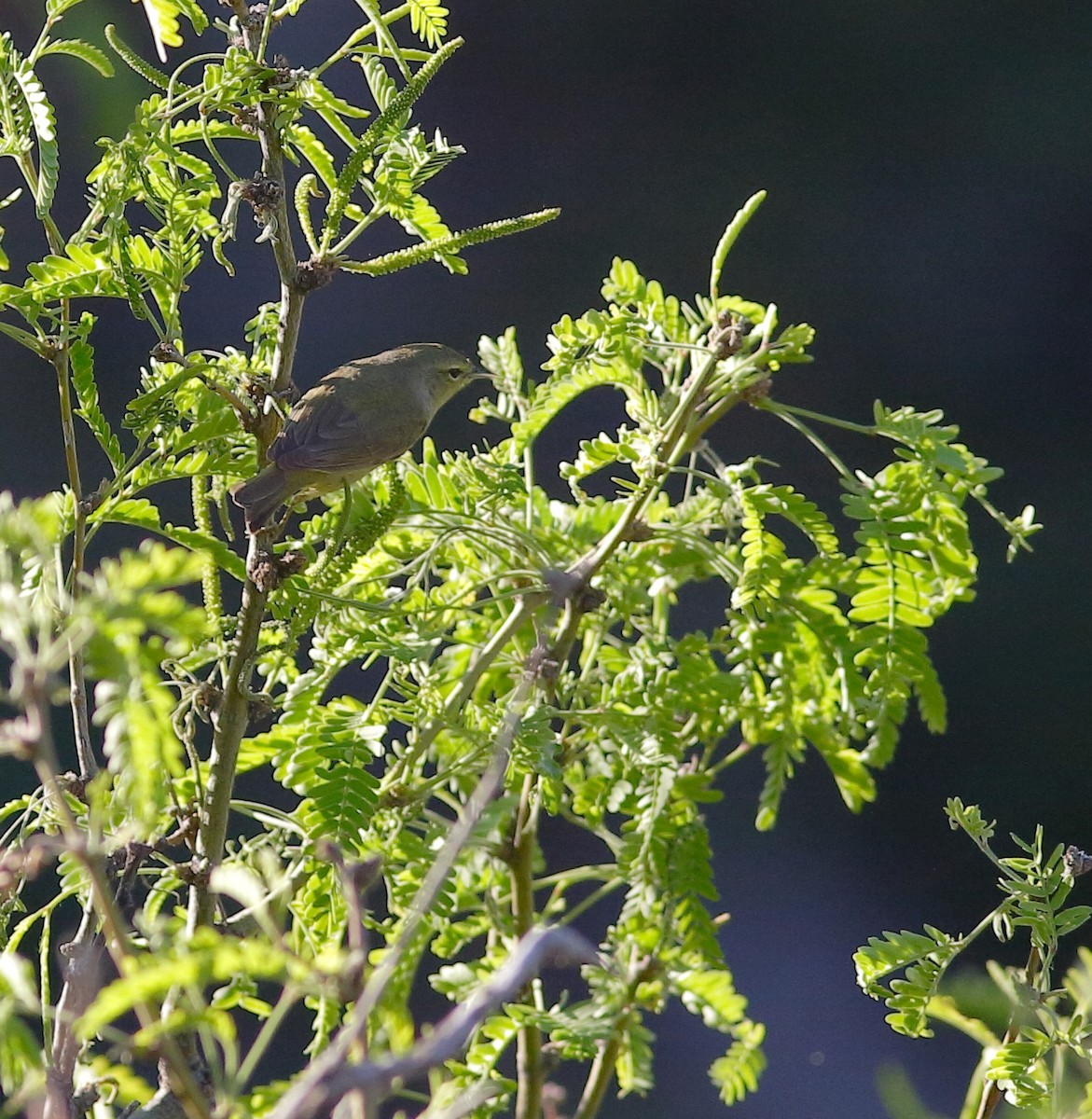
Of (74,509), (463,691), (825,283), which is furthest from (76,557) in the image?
(825,283)

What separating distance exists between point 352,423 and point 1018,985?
1.54 ft

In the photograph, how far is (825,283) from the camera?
82.3 inches

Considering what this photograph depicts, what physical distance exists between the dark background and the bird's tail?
1.01 m

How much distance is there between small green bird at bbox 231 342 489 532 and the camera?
0.64 metres

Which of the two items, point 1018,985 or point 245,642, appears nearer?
point 1018,985

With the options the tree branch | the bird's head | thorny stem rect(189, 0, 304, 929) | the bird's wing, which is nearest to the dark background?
the bird's head

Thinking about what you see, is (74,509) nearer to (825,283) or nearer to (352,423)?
(352,423)

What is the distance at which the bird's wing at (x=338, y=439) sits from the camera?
0.65 m

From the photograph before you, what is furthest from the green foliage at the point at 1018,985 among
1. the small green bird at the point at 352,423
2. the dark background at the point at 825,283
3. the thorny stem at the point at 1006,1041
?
the dark background at the point at 825,283

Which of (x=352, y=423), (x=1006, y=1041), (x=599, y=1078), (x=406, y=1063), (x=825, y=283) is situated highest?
(x=406, y=1063)

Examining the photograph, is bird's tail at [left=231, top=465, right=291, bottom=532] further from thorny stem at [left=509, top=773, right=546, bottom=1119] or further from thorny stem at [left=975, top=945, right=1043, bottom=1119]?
thorny stem at [left=975, top=945, right=1043, bottom=1119]

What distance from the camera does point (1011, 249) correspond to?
2154 millimetres

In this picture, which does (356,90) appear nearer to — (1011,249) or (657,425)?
(1011,249)

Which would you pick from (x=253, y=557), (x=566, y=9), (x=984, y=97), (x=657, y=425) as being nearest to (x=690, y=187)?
(x=566, y=9)
